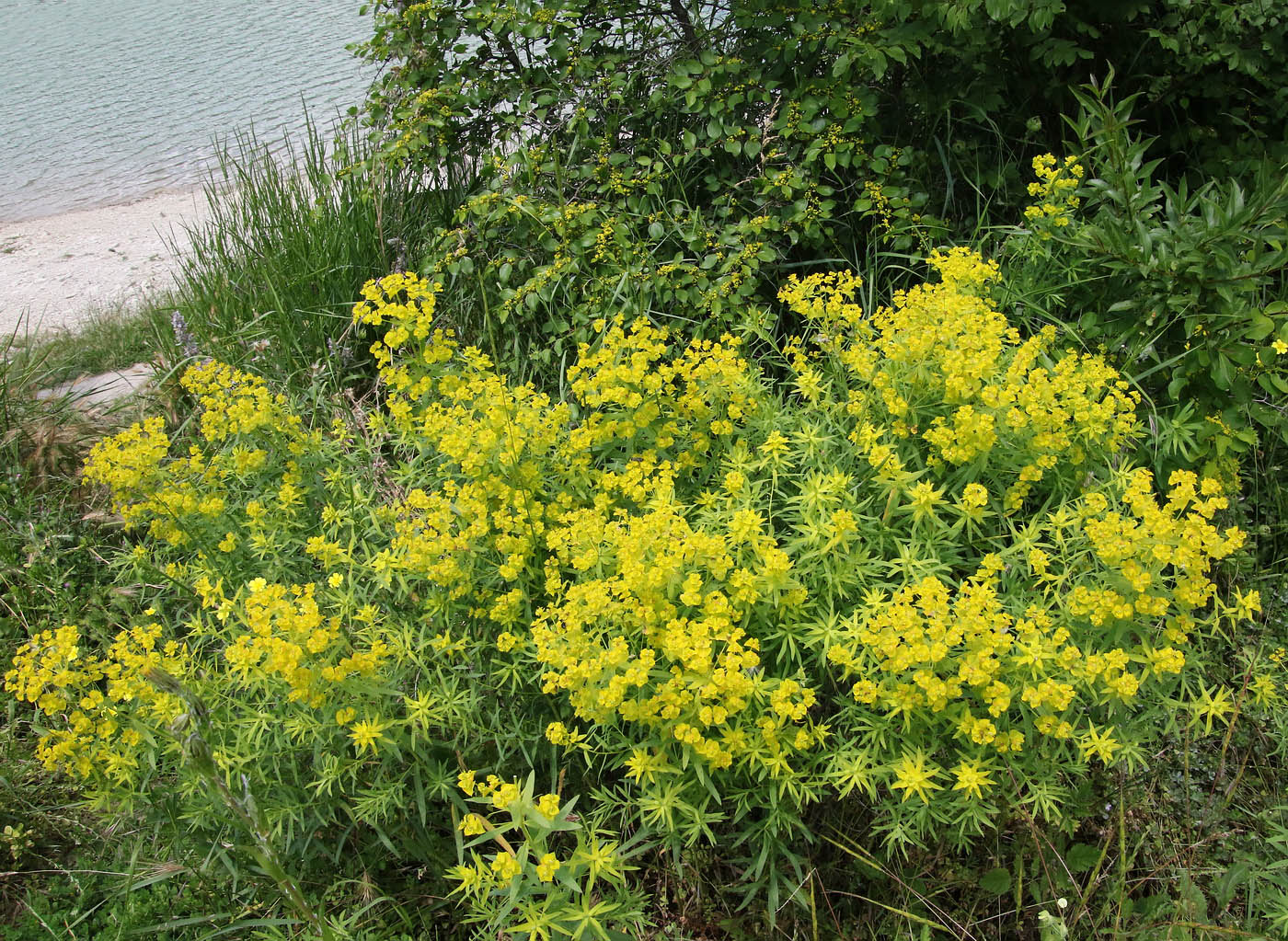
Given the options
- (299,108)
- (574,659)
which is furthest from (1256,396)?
(299,108)

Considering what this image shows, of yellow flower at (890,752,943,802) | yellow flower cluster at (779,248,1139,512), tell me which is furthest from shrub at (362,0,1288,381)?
yellow flower at (890,752,943,802)

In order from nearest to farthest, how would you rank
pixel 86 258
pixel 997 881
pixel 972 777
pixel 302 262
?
pixel 972 777, pixel 997 881, pixel 302 262, pixel 86 258

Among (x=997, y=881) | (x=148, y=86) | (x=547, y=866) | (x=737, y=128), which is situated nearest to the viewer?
(x=547, y=866)

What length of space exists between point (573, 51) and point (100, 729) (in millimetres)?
2961

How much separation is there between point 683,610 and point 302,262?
9.09 ft

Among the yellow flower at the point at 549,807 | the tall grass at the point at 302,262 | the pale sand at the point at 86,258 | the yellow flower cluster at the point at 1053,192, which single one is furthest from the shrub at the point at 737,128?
the pale sand at the point at 86,258

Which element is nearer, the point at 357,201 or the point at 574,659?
the point at 574,659

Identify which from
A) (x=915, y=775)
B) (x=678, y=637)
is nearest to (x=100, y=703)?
(x=678, y=637)

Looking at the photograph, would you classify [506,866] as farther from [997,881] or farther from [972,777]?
[997,881]

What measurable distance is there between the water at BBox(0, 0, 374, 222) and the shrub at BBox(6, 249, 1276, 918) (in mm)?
5021

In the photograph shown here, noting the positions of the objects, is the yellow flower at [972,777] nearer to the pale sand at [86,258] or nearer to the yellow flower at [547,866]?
the yellow flower at [547,866]

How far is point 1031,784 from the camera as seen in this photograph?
7.02ft

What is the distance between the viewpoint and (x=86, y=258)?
20.9 feet

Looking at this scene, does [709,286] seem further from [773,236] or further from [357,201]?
[357,201]
